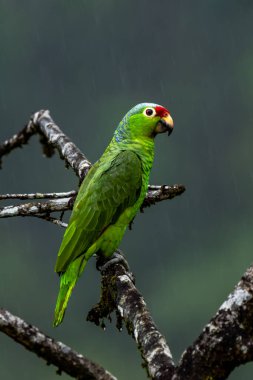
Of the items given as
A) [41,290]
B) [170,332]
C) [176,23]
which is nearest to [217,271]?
[170,332]

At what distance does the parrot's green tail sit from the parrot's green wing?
0.17 feet

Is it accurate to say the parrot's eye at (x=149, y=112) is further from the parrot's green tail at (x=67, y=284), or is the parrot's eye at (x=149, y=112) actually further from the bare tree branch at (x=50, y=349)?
the bare tree branch at (x=50, y=349)

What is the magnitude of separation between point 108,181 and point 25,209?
859 millimetres

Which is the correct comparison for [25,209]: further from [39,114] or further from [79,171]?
[39,114]

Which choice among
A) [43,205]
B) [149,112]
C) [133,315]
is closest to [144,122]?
[149,112]

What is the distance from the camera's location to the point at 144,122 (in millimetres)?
6309

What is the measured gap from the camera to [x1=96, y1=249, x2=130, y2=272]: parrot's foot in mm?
5336

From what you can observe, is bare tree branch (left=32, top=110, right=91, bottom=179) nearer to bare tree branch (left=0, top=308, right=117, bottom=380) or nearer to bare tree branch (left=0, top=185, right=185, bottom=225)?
bare tree branch (left=0, top=185, right=185, bottom=225)

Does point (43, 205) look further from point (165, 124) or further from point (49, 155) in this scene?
point (49, 155)

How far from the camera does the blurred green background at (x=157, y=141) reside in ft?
337

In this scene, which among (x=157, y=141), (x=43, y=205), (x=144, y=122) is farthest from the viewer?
(x=157, y=141)

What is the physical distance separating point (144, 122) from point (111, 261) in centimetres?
144

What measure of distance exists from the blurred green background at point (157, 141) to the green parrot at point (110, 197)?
216 feet

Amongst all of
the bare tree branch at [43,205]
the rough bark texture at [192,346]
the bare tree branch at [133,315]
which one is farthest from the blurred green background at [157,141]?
the rough bark texture at [192,346]
